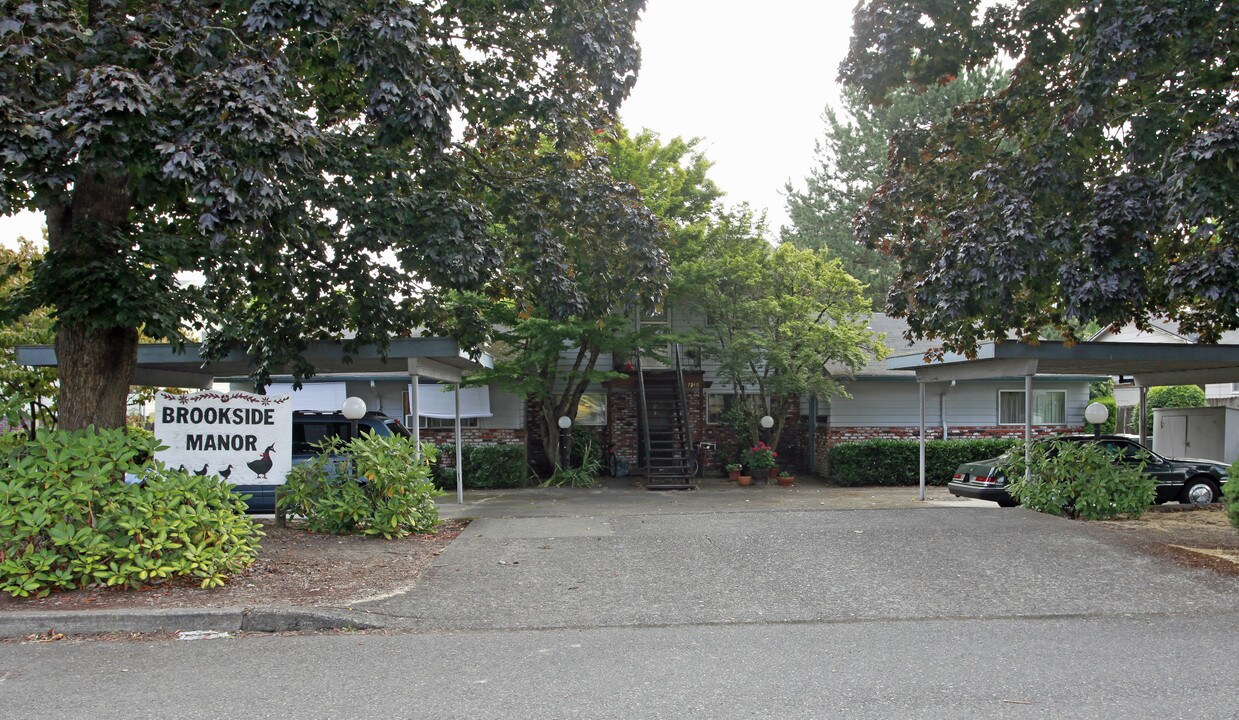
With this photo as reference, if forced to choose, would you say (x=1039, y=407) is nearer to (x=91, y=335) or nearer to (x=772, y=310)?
(x=772, y=310)

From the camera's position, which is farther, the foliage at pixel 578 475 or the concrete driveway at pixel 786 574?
the foliage at pixel 578 475

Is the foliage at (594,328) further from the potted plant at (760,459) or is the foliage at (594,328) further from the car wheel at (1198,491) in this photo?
the car wheel at (1198,491)

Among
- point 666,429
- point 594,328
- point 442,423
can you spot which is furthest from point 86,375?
point 666,429

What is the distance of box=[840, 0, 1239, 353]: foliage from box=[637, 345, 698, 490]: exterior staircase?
8.86 meters

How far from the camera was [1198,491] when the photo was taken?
15797 millimetres

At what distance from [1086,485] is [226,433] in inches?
430

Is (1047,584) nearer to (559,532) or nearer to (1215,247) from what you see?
(1215,247)

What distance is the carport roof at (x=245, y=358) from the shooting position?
1265 centimetres

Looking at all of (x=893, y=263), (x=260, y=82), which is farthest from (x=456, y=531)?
(x=893, y=263)

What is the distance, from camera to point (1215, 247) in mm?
8812

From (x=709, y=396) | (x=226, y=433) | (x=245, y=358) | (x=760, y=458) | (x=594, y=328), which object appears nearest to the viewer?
(x=226, y=433)

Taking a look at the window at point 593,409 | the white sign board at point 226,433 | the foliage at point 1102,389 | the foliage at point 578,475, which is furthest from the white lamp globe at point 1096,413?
the foliage at point 1102,389

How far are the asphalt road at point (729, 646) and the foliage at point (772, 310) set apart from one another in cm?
1045

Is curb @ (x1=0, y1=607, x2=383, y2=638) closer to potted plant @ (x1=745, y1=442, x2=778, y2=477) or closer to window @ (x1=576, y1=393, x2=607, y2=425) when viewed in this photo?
potted plant @ (x1=745, y1=442, x2=778, y2=477)
